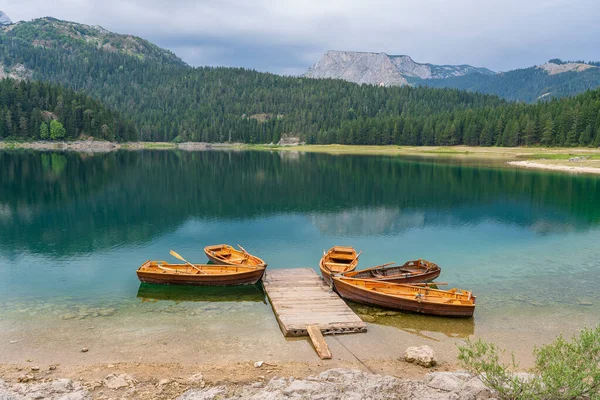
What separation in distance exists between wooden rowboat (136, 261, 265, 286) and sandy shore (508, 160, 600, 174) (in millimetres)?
94021

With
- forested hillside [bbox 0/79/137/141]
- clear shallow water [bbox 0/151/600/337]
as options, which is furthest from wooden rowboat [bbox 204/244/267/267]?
forested hillside [bbox 0/79/137/141]

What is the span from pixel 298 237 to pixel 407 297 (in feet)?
62.9

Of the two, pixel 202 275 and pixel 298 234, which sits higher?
pixel 202 275

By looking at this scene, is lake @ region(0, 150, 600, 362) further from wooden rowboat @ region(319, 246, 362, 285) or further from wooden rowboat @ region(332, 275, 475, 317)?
wooden rowboat @ region(319, 246, 362, 285)

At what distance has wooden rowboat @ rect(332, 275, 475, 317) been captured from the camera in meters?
23.0

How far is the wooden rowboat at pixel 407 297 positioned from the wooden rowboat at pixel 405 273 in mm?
1381

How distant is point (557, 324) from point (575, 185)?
65277 millimetres

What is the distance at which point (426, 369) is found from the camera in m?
17.4

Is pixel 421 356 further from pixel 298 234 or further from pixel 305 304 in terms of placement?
pixel 298 234

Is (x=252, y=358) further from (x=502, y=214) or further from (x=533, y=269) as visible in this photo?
(x=502, y=214)

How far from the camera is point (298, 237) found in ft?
137

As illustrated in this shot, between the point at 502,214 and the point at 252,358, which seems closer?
the point at 252,358

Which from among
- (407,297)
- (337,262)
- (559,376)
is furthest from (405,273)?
(559,376)

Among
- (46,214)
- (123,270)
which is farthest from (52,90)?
(123,270)
